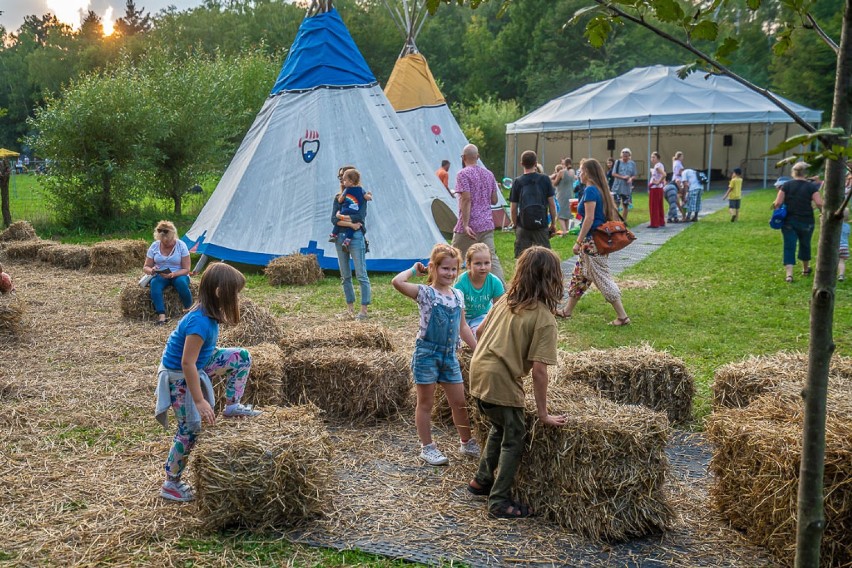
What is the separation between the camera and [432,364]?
4.90 metres

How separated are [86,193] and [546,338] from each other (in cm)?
1802

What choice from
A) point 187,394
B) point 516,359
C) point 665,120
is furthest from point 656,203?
point 187,394

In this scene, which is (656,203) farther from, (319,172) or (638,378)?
(638,378)

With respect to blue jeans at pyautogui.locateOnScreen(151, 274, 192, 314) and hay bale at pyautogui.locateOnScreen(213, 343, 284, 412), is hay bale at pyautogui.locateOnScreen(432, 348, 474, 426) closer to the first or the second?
hay bale at pyautogui.locateOnScreen(213, 343, 284, 412)

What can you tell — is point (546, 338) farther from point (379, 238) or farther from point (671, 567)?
point (379, 238)

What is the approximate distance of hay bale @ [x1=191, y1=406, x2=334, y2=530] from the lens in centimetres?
408

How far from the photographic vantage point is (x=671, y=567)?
149 inches

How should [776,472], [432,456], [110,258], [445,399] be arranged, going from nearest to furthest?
[776,472], [432,456], [445,399], [110,258]

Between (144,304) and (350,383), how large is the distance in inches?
193

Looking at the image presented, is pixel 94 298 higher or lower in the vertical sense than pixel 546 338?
lower

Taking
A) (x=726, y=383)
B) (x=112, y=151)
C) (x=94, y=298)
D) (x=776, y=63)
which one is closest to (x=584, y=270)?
(x=726, y=383)

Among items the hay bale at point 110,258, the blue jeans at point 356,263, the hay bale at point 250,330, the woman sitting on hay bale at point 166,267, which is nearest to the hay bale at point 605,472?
the hay bale at point 250,330

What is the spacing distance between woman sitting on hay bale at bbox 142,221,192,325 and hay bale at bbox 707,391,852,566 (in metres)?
7.24

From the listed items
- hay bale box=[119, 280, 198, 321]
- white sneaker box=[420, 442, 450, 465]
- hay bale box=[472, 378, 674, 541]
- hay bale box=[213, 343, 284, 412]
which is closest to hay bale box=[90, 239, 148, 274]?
hay bale box=[119, 280, 198, 321]
